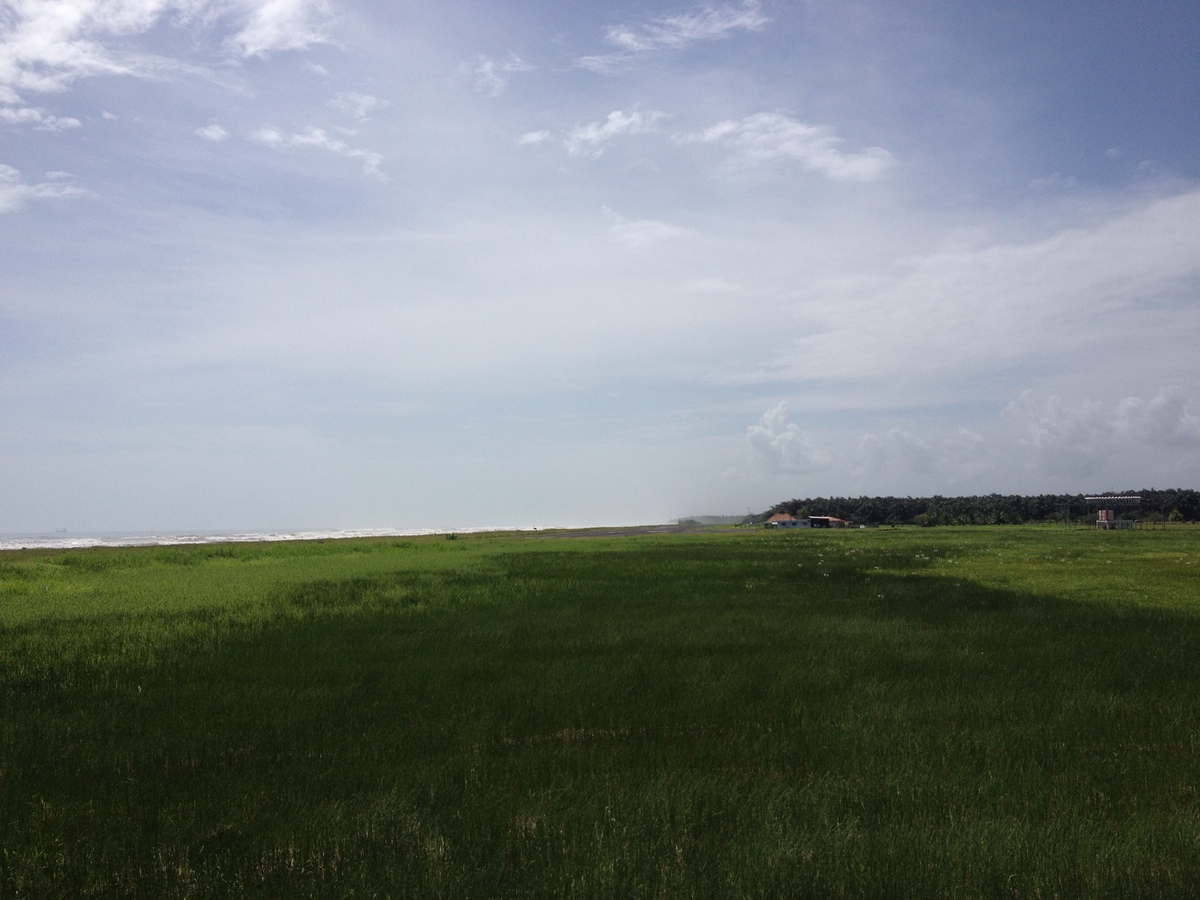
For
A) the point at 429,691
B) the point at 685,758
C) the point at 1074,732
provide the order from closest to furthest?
1. the point at 685,758
2. the point at 1074,732
3. the point at 429,691

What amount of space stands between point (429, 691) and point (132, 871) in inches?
178

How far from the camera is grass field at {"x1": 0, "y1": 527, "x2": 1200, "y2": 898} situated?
5.03 metres

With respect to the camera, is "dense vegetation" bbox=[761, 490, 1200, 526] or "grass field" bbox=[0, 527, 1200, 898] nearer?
"grass field" bbox=[0, 527, 1200, 898]

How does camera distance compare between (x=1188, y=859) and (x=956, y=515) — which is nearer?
(x=1188, y=859)

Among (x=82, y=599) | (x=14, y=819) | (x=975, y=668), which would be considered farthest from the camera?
(x=82, y=599)

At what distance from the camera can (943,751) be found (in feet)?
23.8

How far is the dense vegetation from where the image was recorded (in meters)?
96.6

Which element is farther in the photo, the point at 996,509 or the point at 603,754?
the point at 996,509

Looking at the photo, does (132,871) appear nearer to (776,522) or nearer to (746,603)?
(746,603)

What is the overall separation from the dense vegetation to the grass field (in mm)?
84193

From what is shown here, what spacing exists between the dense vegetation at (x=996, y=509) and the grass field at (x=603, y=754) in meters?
84.2

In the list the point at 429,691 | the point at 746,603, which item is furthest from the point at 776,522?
the point at 429,691

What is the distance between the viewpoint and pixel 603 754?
7180mm

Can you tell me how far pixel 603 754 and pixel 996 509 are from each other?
112m
